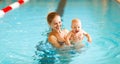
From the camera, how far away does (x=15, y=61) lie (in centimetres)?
328

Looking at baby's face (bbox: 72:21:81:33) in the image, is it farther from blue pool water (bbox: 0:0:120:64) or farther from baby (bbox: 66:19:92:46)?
blue pool water (bbox: 0:0:120:64)

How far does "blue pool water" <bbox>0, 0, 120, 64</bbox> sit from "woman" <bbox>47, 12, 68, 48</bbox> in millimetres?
90

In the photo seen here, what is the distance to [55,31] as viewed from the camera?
321 cm

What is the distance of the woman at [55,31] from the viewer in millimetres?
3109

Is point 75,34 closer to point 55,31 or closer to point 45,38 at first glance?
point 55,31

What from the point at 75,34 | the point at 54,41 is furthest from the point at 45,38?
the point at 54,41

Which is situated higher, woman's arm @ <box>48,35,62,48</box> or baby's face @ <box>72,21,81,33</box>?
baby's face @ <box>72,21,81,33</box>

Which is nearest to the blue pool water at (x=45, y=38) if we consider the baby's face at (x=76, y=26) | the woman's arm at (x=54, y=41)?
the woman's arm at (x=54, y=41)

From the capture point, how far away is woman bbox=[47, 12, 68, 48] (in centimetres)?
311

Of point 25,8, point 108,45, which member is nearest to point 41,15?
point 25,8

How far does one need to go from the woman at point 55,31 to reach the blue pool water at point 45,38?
90 millimetres

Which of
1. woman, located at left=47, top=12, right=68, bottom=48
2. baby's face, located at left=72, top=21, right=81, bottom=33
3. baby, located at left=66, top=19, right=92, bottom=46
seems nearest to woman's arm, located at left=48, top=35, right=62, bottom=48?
woman, located at left=47, top=12, right=68, bottom=48

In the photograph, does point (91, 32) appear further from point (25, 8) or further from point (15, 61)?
point (25, 8)

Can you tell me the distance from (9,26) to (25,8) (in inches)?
90.3
